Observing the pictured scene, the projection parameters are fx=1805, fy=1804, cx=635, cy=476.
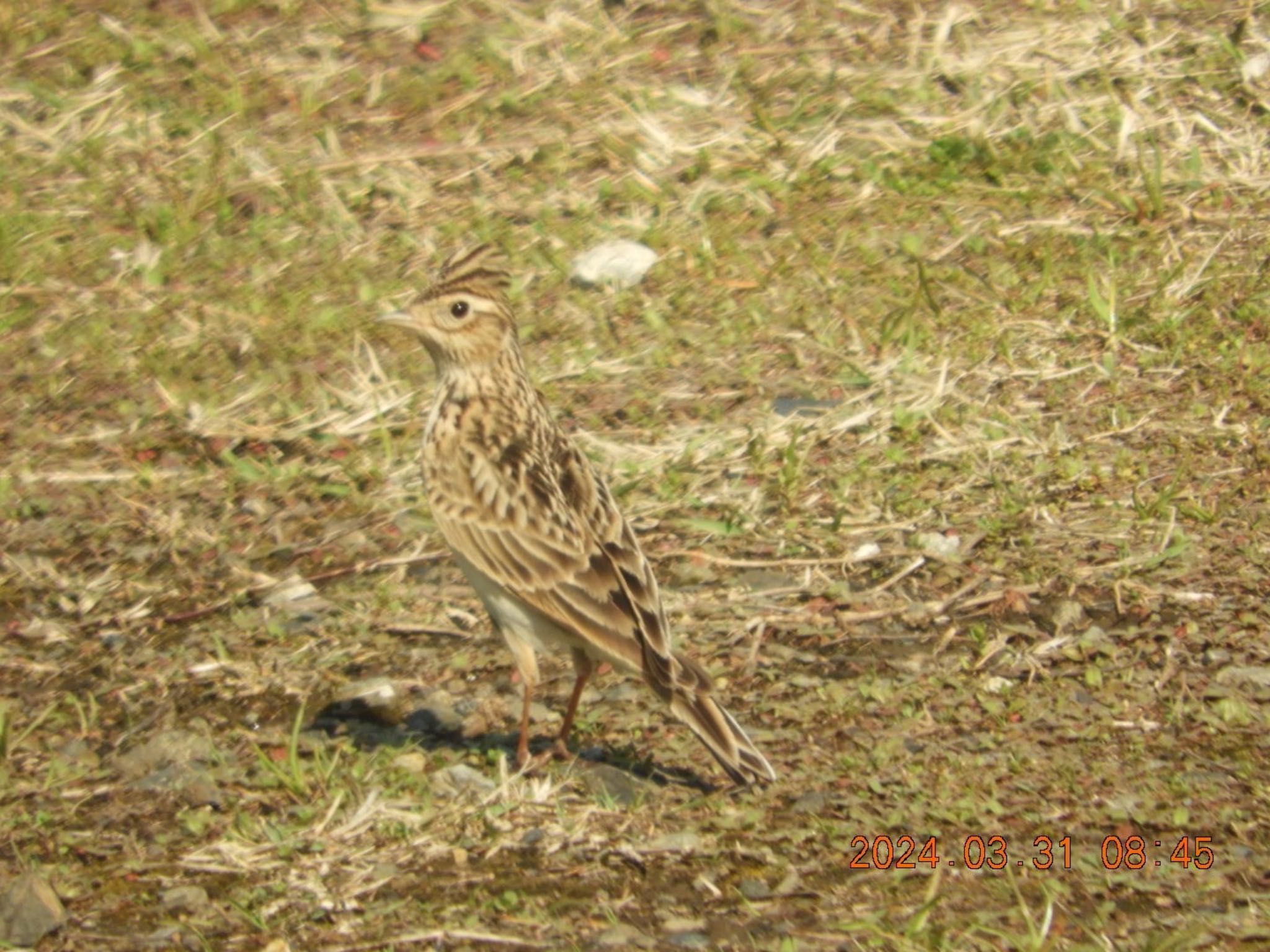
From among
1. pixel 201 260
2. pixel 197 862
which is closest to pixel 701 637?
pixel 197 862

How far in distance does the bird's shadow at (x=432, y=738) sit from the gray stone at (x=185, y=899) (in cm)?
92

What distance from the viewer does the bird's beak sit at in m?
6.80

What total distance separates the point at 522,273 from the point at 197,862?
14.3ft

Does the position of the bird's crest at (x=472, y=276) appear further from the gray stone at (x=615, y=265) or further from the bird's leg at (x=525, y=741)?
the gray stone at (x=615, y=265)

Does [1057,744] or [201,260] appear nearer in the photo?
[1057,744]

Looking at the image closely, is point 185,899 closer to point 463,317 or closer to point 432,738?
point 432,738

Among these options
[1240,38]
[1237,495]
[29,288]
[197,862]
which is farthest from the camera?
[1240,38]

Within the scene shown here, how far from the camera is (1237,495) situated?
723cm

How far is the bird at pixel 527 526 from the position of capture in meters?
5.67

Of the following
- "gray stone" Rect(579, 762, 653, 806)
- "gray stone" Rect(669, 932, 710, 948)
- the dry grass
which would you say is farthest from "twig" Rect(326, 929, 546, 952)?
"gray stone" Rect(579, 762, 653, 806)

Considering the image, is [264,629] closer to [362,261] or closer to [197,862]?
[197,862]

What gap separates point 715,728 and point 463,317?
2.09 meters
